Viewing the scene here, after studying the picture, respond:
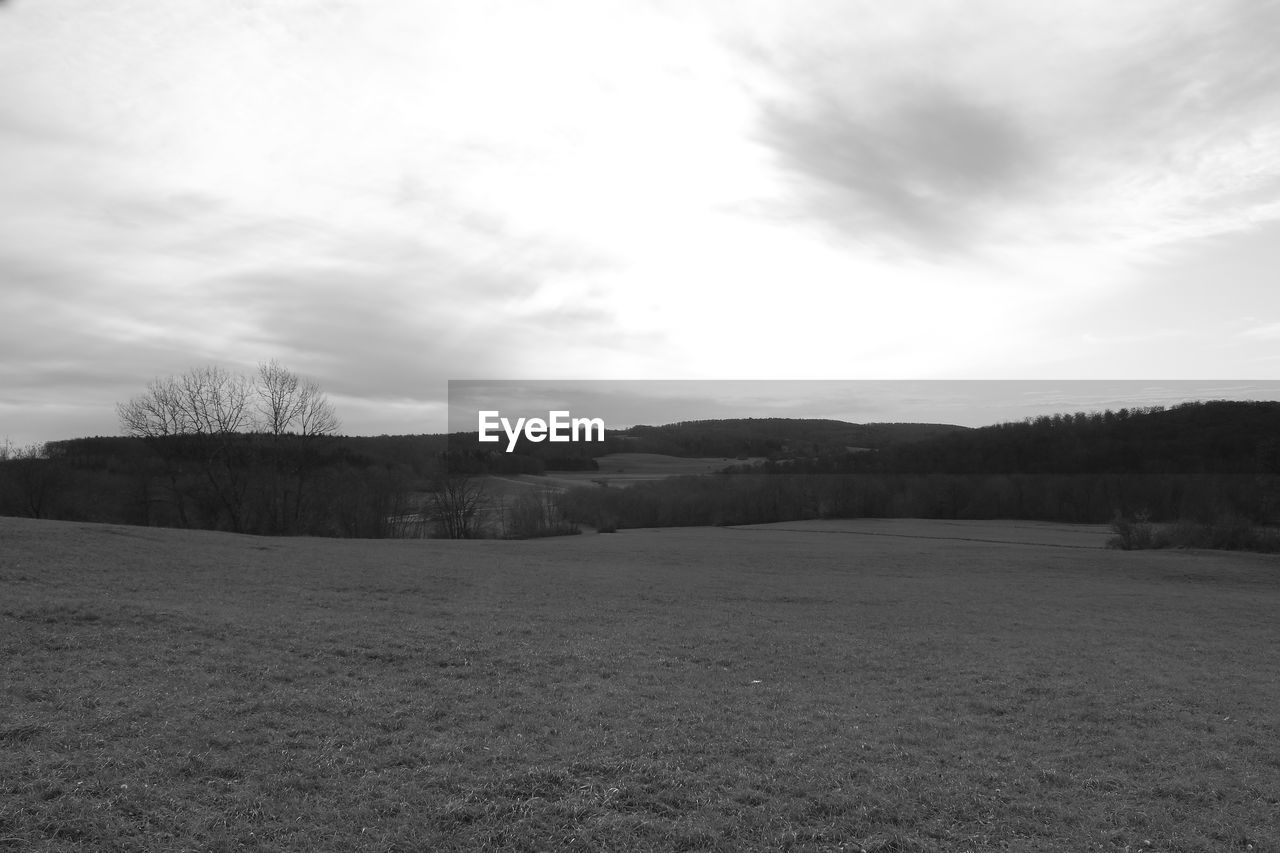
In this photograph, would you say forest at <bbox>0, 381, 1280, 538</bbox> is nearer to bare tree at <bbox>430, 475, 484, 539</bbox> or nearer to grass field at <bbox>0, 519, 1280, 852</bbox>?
bare tree at <bbox>430, 475, 484, 539</bbox>

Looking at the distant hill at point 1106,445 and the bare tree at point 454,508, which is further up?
the distant hill at point 1106,445

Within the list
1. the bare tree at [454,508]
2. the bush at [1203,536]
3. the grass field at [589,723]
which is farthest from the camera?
the bare tree at [454,508]

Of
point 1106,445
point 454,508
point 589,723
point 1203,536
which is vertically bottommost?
point 1203,536

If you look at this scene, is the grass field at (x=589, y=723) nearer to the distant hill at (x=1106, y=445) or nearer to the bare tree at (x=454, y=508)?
the bare tree at (x=454, y=508)

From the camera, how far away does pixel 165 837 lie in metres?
5.79

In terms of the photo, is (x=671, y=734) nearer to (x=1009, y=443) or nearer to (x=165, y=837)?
(x=165, y=837)

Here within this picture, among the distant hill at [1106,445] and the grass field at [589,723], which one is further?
the distant hill at [1106,445]

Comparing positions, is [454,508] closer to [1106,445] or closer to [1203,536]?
[1203,536]

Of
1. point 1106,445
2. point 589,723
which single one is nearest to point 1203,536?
point 1106,445

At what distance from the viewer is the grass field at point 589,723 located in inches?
252

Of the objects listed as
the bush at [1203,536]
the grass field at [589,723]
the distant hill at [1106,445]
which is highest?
the distant hill at [1106,445]

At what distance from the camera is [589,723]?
9.33 m

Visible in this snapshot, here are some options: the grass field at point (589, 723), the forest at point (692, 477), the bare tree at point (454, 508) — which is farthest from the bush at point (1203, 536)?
the bare tree at point (454, 508)

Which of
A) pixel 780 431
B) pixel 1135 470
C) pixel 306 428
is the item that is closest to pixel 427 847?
pixel 306 428
